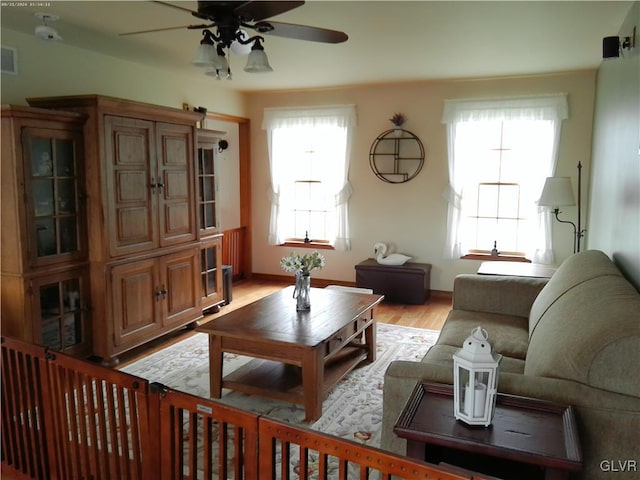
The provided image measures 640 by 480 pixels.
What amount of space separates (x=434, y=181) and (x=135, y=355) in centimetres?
362

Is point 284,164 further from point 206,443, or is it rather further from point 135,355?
point 206,443

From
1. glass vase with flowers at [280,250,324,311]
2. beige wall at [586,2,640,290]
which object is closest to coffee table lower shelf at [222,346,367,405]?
glass vase with flowers at [280,250,324,311]

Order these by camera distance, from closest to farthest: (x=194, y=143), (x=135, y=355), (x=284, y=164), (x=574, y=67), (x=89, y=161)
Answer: (x=89, y=161)
(x=135, y=355)
(x=194, y=143)
(x=574, y=67)
(x=284, y=164)

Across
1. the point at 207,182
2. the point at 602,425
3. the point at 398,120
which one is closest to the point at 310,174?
the point at 398,120

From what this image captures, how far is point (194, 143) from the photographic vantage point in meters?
4.39

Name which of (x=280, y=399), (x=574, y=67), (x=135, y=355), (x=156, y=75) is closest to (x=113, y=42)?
(x=156, y=75)

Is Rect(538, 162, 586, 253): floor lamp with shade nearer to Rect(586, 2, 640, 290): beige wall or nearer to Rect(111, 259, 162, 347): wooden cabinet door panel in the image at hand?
Rect(586, 2, 640, 290): beige wall

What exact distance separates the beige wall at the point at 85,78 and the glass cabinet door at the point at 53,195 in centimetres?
59

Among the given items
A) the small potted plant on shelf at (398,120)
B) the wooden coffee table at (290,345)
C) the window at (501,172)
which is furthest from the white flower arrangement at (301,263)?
the small potted plant on shelf at (398,120)

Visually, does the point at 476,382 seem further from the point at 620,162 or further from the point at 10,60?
the point at 10,60

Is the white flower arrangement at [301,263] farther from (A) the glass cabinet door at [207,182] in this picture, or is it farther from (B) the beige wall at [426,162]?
(B) the beige wall at [426,162]

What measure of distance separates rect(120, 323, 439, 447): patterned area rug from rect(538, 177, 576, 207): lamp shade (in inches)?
60.3

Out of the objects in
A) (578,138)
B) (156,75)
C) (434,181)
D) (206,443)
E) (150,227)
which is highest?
(156,75)

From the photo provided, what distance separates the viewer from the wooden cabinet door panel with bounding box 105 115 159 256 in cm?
357
